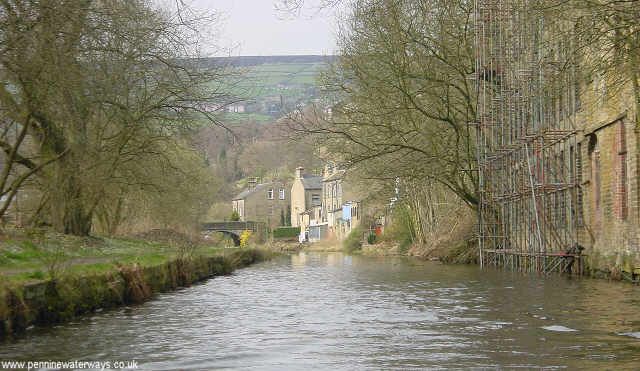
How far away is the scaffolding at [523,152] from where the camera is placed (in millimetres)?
27234

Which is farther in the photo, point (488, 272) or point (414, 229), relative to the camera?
point (414, 229)

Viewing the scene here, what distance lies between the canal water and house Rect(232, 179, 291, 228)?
3974 inches

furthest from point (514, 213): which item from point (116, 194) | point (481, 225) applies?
point (116, 194)

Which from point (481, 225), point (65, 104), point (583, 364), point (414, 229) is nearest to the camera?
point (583, 364)

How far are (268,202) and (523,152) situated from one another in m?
96.5

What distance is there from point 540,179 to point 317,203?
8668 cm

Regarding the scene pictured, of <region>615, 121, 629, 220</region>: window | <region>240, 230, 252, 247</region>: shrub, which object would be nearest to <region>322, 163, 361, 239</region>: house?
<region>240, 230, 252, 247</region>: shrub

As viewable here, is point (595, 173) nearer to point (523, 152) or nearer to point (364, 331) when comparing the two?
point (523, 152)

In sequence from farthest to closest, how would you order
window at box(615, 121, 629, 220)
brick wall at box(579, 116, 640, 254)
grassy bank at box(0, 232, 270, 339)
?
window at box(615, 121, 629, 220)
brick wall at box(579, 116, 640, 254)
grassy bank at box(0, 232, 270, 339)

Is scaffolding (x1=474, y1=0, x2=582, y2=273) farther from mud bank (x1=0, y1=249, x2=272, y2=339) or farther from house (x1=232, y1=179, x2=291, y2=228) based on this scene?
house (x1=232, y1=179, x2=291, y2=228)

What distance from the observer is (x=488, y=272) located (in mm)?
29578

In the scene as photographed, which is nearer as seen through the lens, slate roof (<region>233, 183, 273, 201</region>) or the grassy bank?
the grassy bank

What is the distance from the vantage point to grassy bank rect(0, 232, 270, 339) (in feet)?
40.8

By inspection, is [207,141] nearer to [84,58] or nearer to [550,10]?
[84,58]
